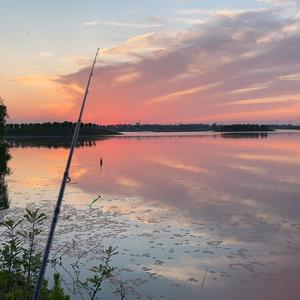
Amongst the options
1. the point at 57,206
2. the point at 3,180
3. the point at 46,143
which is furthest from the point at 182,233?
the point at 46,143

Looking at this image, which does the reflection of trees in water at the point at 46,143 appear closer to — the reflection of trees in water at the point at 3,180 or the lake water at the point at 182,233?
the reflection of trees in water at the point at 3,180

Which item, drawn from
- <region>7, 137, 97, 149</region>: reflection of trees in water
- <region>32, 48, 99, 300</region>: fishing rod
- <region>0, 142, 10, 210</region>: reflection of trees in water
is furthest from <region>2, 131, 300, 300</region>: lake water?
<region>7, 137, 97, 149</region>: reflection of trees in water

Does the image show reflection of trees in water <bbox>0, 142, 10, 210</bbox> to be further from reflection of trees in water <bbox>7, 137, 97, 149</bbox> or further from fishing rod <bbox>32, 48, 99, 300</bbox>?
reflection of trees in water <bbox>7, 137, 97, 149</bbox>

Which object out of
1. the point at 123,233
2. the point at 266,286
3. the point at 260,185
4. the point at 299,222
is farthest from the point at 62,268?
the point at 260,185

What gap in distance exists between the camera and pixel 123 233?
1955 centimetres

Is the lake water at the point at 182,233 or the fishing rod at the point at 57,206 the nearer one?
the fishing rod at the point at 57,206

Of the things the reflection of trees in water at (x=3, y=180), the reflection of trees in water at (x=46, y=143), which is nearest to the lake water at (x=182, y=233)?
the reflection of trees in water at (x=3, y=180)

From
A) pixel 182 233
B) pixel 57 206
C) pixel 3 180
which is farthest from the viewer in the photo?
pixel 3 180

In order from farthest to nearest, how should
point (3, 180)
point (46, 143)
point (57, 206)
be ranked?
point (46, 143)
point (3, 180)
point (57, 206)

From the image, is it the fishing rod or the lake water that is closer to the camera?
the fishing rod

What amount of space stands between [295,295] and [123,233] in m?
9.02

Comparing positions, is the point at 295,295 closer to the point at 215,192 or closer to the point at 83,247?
the point at 83,247

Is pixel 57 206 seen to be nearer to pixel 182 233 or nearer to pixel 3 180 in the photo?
pixel 182 233

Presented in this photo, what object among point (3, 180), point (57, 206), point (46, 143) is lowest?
point (3, 180)
